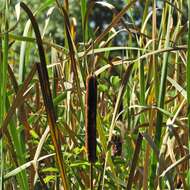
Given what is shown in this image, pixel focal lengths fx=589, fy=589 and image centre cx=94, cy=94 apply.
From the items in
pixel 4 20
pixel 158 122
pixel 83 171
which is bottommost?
pixel 83 171

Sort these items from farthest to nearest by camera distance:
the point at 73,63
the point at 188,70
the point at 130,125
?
the point at 130,125 → the point at 73,63 → the point at 188,70

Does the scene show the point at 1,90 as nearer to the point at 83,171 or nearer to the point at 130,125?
the point at 83,171

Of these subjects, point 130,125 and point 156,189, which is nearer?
point 156,189

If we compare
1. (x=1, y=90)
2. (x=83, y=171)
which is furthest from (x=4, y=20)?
(x=83, y=171)

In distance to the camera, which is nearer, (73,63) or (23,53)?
(73,63)

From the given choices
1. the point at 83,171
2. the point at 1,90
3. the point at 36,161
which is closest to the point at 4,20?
the point at 1,90

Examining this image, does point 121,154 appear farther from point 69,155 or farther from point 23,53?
point 23,53

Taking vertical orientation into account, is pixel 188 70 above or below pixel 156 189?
above

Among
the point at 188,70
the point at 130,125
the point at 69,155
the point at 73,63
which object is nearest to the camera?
the point at 188,70

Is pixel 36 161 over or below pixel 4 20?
below
